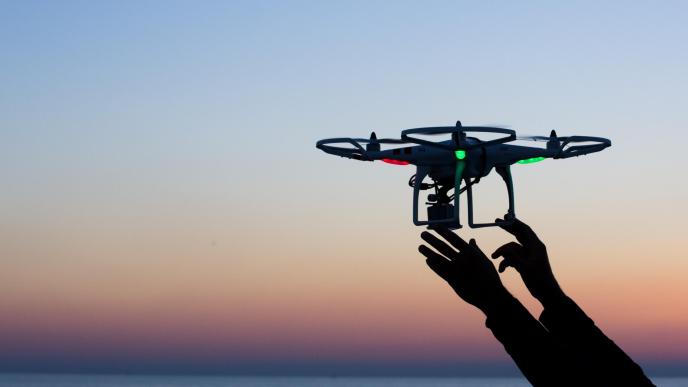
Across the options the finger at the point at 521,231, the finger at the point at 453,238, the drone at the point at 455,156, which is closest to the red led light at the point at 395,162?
the drone at the point at 455,156

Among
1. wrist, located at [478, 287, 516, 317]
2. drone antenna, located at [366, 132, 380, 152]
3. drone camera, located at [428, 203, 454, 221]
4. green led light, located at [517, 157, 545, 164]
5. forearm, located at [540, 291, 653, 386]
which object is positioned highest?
drone antenna, located at [366, 132, 380, 152]

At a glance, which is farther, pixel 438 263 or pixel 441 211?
pixel 441 211

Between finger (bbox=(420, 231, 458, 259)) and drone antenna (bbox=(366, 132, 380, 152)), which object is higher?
drone antenna (bbox=(366, 132, 380, 152))

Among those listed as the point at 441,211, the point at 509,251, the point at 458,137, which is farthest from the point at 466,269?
the point at 458,137

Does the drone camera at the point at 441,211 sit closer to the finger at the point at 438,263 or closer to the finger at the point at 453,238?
the finger at the point at 453,238

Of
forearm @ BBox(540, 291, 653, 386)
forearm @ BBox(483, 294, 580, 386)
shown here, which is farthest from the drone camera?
forearm @ BBox(483, 294, 580, 386)

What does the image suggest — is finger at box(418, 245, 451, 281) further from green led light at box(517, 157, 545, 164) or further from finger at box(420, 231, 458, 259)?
green led light at box(517, 157, 545, 164)

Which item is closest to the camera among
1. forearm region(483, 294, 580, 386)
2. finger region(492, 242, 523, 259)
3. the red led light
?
forearm region(483, 294, 580, 386)

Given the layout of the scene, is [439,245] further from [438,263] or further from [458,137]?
[458,137]
